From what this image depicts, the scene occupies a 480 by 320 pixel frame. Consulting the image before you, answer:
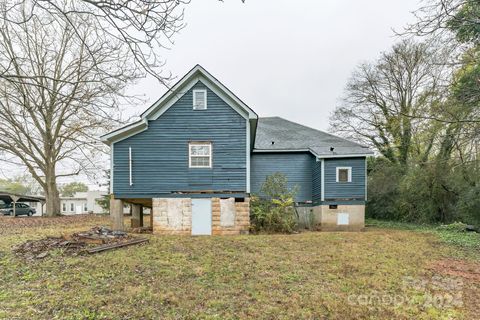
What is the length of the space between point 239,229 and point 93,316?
883 centimetres

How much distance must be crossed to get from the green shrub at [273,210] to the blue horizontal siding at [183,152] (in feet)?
5.57

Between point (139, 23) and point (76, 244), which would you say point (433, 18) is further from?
point (76, 244)

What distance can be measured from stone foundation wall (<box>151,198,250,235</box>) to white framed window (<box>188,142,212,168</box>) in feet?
5.25

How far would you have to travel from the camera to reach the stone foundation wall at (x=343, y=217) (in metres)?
15.7

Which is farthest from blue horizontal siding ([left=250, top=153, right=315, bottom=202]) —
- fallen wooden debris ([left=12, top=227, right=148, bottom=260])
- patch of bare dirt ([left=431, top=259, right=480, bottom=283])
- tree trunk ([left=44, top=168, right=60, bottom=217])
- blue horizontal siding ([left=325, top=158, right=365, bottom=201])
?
tree trunk ([left=44, top=168, right=60, bottom=217])

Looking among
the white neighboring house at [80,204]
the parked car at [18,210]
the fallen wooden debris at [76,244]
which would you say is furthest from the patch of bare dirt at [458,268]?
the white neighboring house at [80,204]

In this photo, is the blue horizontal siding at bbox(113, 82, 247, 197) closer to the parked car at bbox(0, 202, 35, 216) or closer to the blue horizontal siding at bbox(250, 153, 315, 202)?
the blue horizontal siding at bbox(250, 153, 315, 202)

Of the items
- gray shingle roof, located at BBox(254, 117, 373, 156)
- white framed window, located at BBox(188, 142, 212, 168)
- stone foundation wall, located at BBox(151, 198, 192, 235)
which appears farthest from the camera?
gray shingle roof, located at BBox(254, 117, 373, 156)

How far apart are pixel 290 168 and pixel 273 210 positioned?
3.91 m

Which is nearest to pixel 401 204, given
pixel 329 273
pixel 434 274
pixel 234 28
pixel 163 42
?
pixel 434 274

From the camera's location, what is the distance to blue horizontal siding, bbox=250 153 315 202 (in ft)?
55.6

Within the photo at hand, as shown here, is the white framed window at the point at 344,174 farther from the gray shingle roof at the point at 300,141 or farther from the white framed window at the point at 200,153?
the white framed window at the point at 200,153

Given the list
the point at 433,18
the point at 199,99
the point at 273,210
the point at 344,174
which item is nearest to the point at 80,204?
the point at 199,99

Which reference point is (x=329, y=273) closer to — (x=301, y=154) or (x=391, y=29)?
(x=391, y=29)
